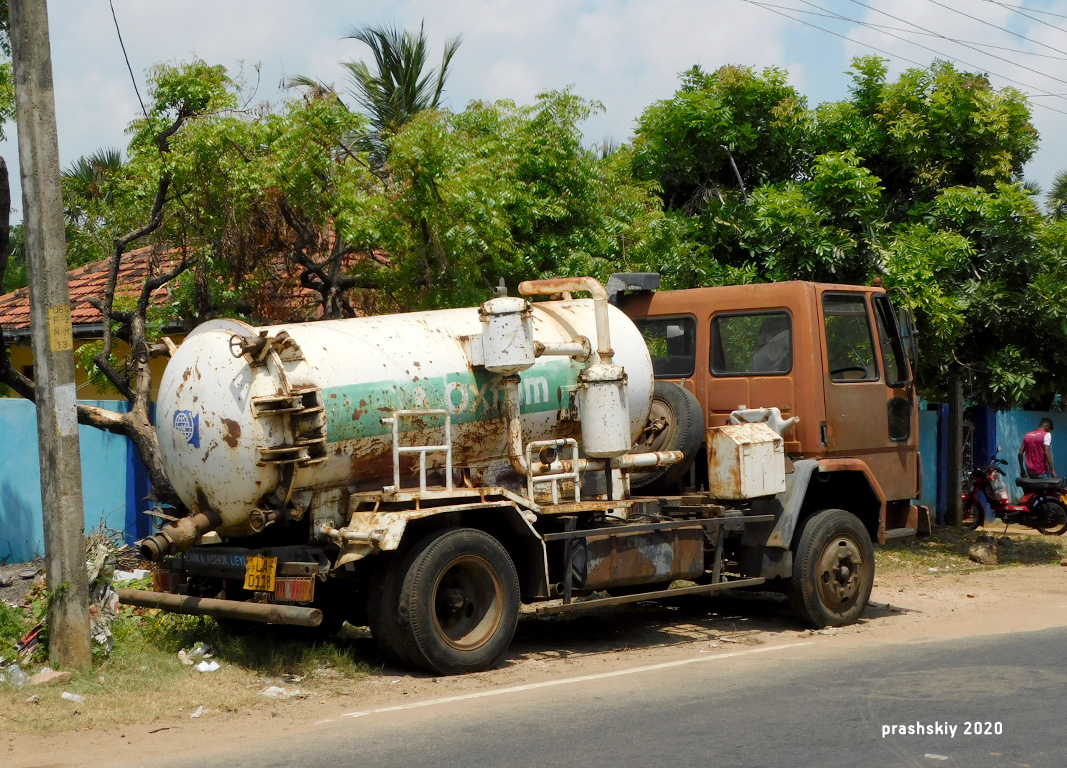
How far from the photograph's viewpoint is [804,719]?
6.27 m

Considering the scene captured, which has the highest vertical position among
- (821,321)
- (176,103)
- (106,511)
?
(176,103)

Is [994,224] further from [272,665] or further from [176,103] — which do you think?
[272,665]

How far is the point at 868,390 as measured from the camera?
982 centimetres

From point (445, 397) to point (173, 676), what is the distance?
2492mm

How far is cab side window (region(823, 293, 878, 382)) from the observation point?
964 cm

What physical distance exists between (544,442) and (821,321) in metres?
2.80

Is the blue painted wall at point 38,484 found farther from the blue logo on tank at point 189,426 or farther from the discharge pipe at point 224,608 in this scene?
the blue logo on tank at point 189,426

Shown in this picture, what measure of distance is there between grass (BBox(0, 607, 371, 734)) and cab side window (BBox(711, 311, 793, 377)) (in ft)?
13.0

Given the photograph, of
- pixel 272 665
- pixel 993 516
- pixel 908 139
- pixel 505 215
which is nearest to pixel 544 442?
pixel 272 665

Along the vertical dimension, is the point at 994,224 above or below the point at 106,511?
above

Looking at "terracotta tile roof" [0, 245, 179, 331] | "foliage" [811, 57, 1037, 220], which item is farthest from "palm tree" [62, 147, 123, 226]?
"foliage" [811, 57, 1037, 220]

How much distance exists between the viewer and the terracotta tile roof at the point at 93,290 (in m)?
14.4

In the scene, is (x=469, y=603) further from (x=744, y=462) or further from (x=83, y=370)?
(x=83, y=370)

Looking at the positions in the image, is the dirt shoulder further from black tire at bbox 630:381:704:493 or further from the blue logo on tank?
the blue logo on tank
